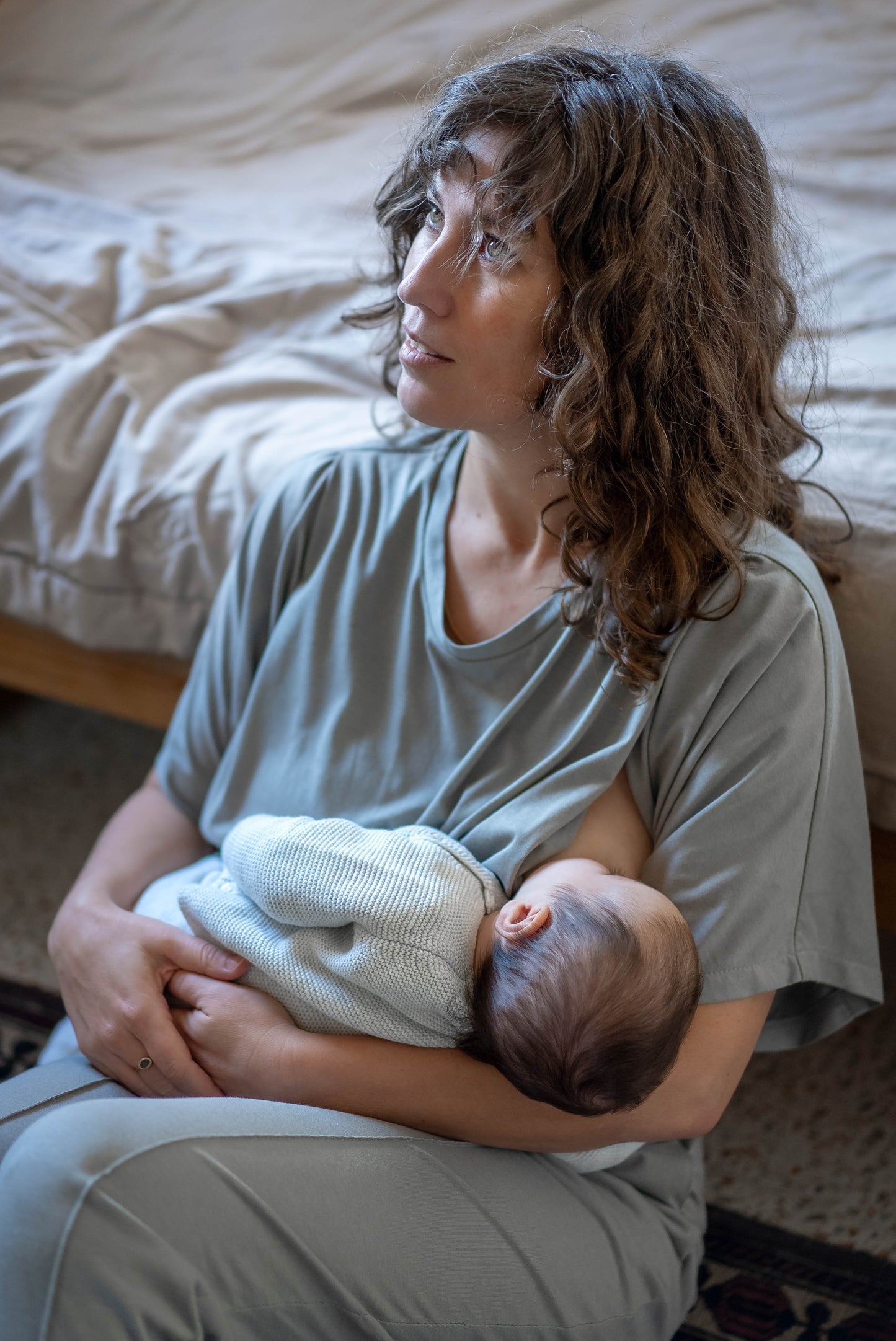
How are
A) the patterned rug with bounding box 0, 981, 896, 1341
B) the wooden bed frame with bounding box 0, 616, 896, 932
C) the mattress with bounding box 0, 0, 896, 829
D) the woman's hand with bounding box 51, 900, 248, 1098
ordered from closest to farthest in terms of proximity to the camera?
the woman's hand with bounding box 51, 900, 248, 1098 < the patterned rug with bounding box 0, 981, 896, 1341 < the mattress with bounding box 0, 0, 896, 829 < the wooden bed frame with bounding box 0, 616, 896, 932

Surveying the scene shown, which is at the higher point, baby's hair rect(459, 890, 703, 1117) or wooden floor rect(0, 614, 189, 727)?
baby's hair rect(459, 890, 703, 1117)

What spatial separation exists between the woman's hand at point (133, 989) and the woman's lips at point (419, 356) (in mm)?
511

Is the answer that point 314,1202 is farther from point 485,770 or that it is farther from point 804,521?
point 804,521

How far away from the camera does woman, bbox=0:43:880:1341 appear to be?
740 mm

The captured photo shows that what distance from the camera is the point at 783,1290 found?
1086 mm

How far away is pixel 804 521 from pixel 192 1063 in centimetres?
72

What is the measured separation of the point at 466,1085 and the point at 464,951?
3.9 inches

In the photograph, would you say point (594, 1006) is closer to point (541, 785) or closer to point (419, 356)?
point (541, 785)

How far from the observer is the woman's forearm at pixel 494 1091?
0.83 metres

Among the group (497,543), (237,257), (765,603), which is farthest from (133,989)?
(237,257)

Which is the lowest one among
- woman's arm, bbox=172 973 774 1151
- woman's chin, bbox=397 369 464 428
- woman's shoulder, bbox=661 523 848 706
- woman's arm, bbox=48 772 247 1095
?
woman's arm, bbox=48 772 247 1095

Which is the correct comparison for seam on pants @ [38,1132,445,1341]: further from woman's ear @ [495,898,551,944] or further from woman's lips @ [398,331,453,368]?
woman's lips @ [398,331,453,368]

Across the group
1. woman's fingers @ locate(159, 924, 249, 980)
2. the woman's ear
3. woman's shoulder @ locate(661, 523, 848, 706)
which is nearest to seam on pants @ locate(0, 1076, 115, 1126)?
woman's fingers @ locate(159, 924, 249, 980)

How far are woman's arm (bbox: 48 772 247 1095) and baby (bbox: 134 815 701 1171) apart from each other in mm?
37
